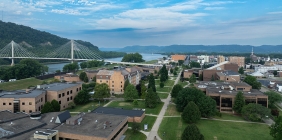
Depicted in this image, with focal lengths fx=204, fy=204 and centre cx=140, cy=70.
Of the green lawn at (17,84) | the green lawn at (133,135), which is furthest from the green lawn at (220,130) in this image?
the green lawn at (17,84)

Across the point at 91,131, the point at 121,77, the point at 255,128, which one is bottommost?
the point at 255,128

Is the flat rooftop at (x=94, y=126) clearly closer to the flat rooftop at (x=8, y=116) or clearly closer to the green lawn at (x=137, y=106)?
the flat rooftop at (x=8, y=116)

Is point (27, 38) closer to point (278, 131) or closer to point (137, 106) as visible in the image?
point (137, 106)

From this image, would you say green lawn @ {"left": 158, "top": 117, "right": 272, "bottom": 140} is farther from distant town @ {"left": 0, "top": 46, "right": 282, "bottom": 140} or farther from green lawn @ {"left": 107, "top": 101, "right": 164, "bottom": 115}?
green lawn @ {"left": 107, "top": 101, "right": 164, "bottom": 115}

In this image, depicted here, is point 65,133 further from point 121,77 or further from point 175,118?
point 121,77

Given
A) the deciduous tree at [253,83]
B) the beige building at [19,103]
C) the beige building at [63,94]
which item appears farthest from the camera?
the deciduous tree at [253,83]

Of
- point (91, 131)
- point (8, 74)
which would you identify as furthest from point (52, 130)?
point (8, 74)
